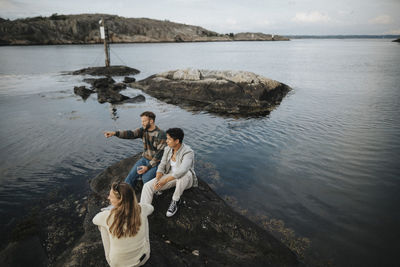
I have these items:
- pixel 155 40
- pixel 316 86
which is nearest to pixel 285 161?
pixel 316 86

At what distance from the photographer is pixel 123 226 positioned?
3.32m

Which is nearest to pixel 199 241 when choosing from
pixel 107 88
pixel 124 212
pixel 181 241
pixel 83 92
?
pixel 181 241

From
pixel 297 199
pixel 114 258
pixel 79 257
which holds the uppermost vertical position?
pixel 114 258

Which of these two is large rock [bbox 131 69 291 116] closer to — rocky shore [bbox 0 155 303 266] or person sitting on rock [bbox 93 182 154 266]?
rocky shore [bbox 0 155 303 266]

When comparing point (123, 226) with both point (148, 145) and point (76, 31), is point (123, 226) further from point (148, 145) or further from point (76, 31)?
point (76, 31)

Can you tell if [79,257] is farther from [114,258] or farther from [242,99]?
[242,99]

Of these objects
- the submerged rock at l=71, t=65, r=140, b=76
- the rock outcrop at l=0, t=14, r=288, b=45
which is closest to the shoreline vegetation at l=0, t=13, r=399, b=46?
the rock outcrop at l=0, t=14, r=288, b=45

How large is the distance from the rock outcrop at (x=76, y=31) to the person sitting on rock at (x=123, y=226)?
15870 centimetres

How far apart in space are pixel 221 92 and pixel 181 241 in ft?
62.1

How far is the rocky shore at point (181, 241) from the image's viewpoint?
4562 mm

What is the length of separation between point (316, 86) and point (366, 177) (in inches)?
921

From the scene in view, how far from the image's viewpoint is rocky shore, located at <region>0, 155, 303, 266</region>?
15.0 ft

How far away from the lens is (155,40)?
604ft

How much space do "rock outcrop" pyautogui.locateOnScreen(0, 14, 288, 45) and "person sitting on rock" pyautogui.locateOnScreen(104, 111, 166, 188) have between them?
510 ft
